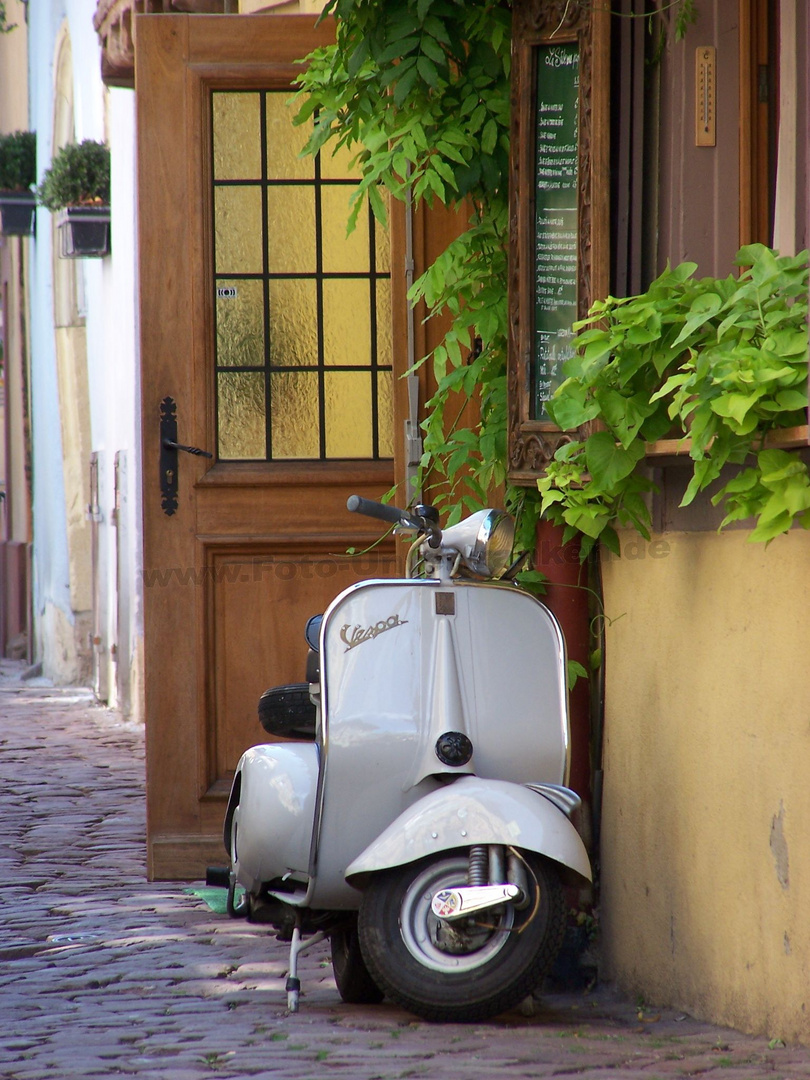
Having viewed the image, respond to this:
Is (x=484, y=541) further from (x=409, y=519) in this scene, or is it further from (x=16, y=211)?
(x=16, y=211)

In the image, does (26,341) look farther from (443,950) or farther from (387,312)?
(443,950)

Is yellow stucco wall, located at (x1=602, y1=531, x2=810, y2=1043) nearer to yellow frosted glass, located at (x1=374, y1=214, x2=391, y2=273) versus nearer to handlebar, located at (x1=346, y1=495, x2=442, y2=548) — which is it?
handlebar, located at (x1=346, y1=495, x2=442, y2=548)

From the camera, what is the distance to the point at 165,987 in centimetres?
403

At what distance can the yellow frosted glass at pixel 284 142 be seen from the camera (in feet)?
19.0

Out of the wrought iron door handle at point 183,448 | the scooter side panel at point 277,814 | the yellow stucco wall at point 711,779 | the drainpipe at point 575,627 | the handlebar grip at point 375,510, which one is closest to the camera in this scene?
the yellow stucco wall at point 711,779

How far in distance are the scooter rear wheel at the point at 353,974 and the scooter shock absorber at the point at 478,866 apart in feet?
1.95

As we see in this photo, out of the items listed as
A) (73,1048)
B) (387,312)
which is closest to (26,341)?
(387,312)

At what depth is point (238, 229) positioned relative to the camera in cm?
581

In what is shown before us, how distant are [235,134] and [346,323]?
0.80 meters

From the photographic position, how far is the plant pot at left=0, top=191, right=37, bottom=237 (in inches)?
613

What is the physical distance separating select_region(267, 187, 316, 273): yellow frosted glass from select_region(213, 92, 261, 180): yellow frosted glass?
15 centimetres

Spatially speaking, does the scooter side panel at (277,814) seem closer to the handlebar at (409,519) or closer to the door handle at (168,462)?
the handlebar at (409,519)

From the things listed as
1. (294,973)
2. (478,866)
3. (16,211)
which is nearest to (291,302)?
(294,973)

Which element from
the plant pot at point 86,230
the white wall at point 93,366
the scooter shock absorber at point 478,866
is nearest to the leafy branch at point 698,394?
the scooter shock absorber at point 478,866
